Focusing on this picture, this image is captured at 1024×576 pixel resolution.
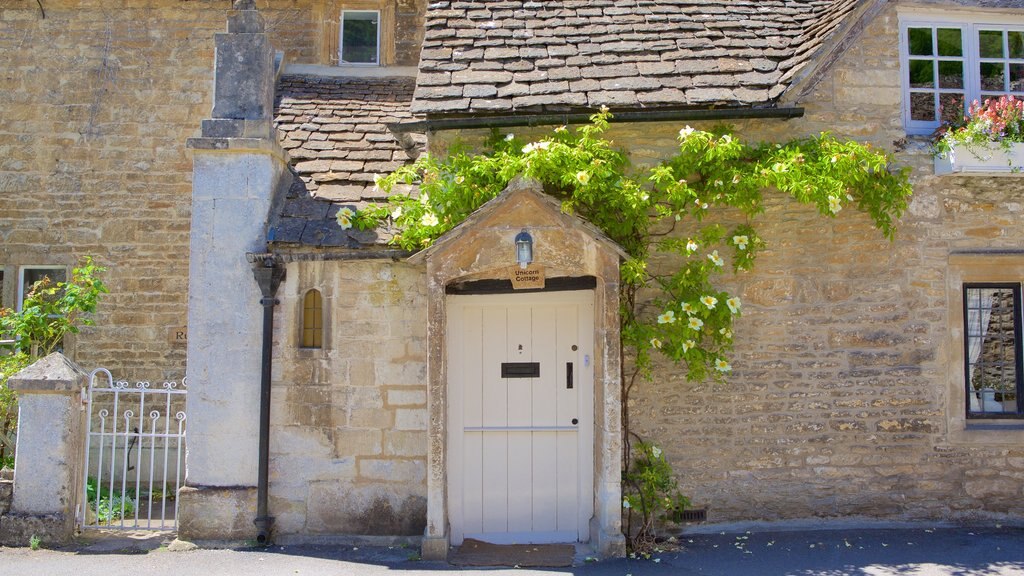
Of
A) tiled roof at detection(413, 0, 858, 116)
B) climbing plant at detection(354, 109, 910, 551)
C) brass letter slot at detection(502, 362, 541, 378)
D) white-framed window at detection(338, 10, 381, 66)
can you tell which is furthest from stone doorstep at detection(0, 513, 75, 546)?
white-framed window at detection(338, 10, 381, 66)

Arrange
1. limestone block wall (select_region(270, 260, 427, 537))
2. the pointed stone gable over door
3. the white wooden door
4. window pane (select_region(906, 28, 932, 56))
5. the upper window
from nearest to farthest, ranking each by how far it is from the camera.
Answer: the pointed stone gable over door
limestone block wall (select_region(270, 260, 427, 537))
the white wooden door
the upper window
window pane (select_region(906, 28, 932, 56))

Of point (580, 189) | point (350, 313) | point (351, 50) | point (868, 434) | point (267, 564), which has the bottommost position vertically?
point (267, 564)

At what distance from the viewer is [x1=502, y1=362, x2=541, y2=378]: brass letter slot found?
23.1 feet

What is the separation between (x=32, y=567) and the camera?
609 centimetres

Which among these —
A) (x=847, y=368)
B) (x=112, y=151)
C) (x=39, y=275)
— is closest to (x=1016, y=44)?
(x=847, y=368)

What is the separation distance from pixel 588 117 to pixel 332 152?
260 cm

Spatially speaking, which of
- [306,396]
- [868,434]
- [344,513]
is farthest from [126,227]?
[868,434]

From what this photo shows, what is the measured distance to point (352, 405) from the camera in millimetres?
6926

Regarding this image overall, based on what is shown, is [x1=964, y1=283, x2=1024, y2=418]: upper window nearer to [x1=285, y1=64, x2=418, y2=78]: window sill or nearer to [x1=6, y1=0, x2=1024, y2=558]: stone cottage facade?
[x1=6, y1=0, x2=1024, y2=558]: stone cottage facade

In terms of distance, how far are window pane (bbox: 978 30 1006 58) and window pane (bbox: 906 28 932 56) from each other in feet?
1.71

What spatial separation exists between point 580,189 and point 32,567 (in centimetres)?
521

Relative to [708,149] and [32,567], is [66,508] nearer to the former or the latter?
[32,567]

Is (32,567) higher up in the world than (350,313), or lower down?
lower down

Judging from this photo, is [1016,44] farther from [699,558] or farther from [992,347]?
[699,558]
